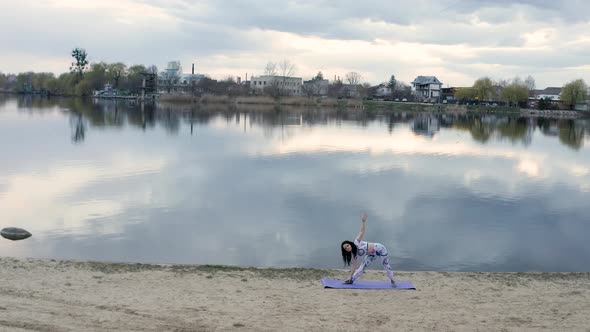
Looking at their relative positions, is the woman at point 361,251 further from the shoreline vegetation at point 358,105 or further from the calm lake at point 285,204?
the shoreline vegetation at point 358,105

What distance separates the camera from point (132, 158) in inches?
1147

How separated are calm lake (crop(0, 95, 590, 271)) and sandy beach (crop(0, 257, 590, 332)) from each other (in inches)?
76.3

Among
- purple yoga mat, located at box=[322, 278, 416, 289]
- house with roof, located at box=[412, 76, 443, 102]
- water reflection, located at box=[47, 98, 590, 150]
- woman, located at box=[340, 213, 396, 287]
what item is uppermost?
house with roof, located at box=[412, 76, 443, 102]

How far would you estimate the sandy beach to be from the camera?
25.7 ft

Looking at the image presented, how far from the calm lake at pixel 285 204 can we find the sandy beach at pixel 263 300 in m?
1.94

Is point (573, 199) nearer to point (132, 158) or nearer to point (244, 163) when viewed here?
point (244, 163)

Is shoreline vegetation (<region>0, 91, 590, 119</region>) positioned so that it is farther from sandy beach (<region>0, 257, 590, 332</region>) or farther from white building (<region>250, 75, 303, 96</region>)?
sandy beach (<region>0, 257, 590, 332</region>)

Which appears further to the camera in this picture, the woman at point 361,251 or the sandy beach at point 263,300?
the woman at point 361,251

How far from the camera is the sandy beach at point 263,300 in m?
7.84

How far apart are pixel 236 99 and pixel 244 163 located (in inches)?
3836

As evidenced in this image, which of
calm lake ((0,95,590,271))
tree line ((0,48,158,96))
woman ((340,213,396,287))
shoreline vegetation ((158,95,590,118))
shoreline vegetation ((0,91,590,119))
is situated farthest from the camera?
tree line ((0,48,158,96))

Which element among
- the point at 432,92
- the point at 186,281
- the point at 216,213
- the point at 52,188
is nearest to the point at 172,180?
the point at 52,188

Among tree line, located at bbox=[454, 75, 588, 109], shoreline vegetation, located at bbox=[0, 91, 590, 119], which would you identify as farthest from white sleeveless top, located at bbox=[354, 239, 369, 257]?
tree line, located at bbox=[454, 75, 588, 109]

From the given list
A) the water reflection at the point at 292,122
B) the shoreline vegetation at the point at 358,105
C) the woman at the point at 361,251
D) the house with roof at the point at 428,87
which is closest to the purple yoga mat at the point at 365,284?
the woman at the point at 361,251
